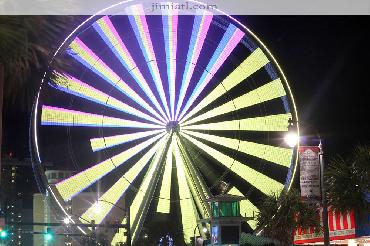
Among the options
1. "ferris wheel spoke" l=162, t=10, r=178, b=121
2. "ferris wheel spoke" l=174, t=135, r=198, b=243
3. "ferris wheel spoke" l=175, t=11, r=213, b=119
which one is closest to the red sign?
"ferris wheel spoke" l=174, t=135, r=198, b=243

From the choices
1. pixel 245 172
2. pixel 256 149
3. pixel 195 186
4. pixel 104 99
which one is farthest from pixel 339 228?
pixel 104 99

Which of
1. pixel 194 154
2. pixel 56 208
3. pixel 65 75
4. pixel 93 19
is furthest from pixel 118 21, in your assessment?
pixel 65 75

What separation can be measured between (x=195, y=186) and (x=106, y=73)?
640cm

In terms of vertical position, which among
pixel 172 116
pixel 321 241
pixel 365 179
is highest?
pixel 172 116

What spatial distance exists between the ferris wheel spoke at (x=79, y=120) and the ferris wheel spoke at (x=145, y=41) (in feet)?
5.61

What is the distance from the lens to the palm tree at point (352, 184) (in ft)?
64.6

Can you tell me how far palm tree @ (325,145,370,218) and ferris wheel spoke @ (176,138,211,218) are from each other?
9.00 m

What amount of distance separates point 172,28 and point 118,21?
2.43 m

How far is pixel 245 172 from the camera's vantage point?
2966 centimetres

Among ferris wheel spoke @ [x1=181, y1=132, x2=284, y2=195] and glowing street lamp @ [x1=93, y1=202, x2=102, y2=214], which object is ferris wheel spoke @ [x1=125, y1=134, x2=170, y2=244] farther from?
glowing street lamp @ [x1=93, y1=202, x2=102, y2=214]

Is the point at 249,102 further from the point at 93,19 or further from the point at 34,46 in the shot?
the point at 34,46

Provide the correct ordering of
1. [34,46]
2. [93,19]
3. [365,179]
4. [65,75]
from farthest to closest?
[93,19], [365,179], [65,75], [34,46]

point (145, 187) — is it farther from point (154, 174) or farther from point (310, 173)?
point (310, 173)

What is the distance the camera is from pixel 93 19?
2795cm
